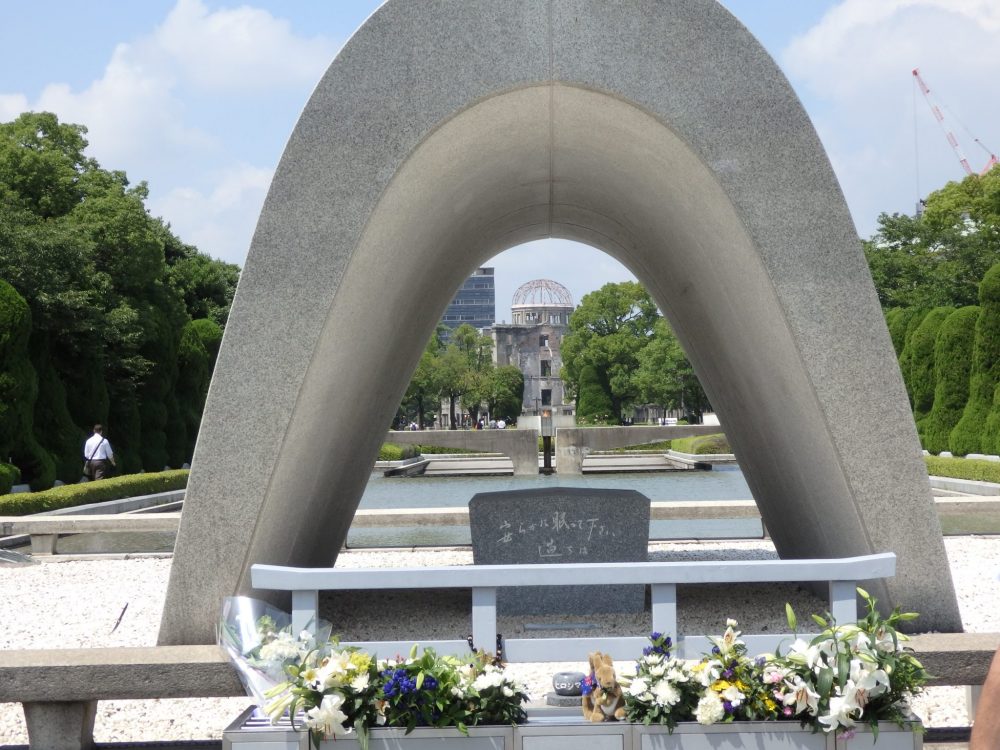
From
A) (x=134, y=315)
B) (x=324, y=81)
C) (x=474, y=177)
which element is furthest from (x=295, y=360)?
(x=134, y=315)

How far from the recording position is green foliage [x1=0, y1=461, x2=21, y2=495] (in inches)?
715

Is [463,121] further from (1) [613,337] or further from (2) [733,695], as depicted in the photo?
(1) [613,337]

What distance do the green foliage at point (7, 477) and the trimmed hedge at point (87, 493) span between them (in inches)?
13.3

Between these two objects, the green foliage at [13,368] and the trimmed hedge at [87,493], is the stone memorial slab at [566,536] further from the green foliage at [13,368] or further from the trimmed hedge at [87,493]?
the green foliage at [13,368]

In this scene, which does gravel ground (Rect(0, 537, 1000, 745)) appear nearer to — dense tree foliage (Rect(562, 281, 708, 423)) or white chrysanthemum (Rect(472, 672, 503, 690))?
white chrysanthemum (Rect(472, 672, 503, 690))

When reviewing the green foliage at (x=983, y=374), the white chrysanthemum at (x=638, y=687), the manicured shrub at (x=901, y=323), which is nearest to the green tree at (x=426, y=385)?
the manicured shrub at (x=901, y=323)

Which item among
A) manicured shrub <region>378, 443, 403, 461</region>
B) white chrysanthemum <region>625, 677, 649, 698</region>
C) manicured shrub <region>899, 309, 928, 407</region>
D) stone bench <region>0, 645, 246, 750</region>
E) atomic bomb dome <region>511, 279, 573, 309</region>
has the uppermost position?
atomic bomb dome <region>511, 279, 573, 309</region>

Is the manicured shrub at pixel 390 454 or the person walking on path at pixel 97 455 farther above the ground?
the person walking on path at pixel 97 455

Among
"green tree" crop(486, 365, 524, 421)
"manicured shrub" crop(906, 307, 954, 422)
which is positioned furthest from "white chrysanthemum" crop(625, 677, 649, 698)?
"green tree" crop(486, 365, 524, 421)

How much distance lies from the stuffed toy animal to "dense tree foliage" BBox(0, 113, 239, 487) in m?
18.4

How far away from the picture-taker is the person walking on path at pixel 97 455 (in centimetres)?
2072

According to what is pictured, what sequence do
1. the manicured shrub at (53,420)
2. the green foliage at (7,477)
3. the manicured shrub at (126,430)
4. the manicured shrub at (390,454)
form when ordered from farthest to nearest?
the manicured shrub at (390,454), the manicured shrub at (126,430), the manicured shrub at (53,420), the green foliage at (7,477)

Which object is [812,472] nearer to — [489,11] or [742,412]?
[742,412]

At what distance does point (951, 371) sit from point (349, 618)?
23987 millimetres
